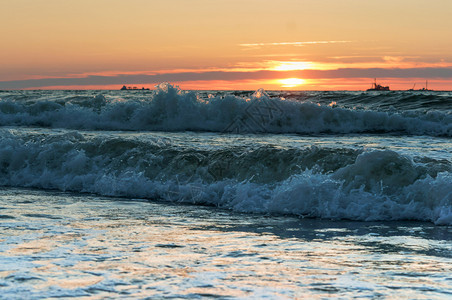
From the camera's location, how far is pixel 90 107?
77.3 feet

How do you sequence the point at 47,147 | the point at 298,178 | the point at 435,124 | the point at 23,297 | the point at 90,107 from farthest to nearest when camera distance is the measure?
1. the point at 90,107
2. the point at 435,124
3. the point at 47,147
4. the point at 298,178
5. the point at 23,297

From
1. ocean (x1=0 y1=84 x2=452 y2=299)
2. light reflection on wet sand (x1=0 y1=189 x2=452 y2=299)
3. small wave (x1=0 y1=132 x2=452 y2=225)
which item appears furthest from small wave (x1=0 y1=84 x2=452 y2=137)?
light reflection on wet sand (x1=0 y1=189 x2=452 y2=299)

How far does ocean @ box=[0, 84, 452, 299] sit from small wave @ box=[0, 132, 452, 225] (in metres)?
0.02

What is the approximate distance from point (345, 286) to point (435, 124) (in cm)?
1541

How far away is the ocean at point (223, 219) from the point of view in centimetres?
412

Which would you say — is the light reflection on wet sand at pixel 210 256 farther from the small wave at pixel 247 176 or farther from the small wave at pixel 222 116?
the small wave at pixel 222 116

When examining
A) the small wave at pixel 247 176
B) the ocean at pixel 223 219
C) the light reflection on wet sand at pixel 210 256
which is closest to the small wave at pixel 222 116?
the ocean at pixel 223 219

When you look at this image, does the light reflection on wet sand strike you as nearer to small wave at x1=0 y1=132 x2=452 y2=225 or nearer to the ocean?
the ocean

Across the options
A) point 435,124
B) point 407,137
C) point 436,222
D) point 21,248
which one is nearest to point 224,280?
point 21,248

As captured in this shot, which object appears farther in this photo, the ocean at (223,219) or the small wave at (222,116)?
the small wave at (222,116)

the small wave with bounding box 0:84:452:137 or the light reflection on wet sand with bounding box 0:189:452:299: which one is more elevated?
the small wave with bounding box 0:84:452:137

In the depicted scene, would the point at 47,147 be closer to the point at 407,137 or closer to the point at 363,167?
the point at 363,167

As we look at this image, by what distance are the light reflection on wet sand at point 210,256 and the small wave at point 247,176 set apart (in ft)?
1.81

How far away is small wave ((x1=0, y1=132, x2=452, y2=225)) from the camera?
24.7 feet
